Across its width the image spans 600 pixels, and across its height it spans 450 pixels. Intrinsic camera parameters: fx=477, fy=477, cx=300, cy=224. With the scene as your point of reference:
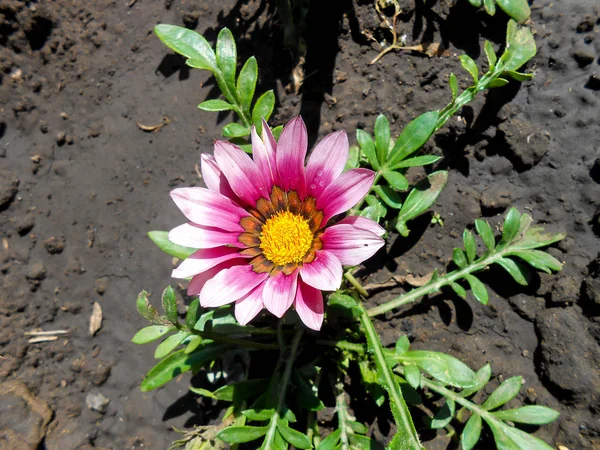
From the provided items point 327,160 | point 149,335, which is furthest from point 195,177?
point 327,160

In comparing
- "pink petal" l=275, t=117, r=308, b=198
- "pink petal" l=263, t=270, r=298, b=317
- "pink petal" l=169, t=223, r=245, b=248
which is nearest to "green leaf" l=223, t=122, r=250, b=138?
"pink petal" l=275, t=117, r=308, b=198

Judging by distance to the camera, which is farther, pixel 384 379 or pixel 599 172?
pixel 599 172

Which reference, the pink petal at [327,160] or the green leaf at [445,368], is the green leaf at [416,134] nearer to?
the pink petal at [327,160]

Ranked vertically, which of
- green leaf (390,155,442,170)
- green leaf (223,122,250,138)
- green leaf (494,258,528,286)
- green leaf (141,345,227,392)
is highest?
green leaf (223,122,250,138)

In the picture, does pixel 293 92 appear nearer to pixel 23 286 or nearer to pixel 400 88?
pixel 400 88

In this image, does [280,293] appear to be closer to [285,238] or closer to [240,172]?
[285,238]

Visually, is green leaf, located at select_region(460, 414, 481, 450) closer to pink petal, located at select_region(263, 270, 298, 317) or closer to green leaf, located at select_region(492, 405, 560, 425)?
green leaf, located at select_region(492, 405, 560, 425)

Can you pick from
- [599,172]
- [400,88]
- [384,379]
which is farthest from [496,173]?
[384,379]
